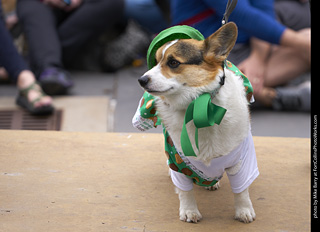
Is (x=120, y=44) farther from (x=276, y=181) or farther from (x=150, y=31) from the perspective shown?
(x=276, y=181)

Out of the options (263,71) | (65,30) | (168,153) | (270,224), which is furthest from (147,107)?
(65,30)

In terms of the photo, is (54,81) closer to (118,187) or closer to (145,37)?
(145,37)

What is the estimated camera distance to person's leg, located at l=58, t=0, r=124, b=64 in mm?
3775

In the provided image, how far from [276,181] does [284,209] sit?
221mm

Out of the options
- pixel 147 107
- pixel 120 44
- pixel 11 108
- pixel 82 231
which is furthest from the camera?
pixel 120 44

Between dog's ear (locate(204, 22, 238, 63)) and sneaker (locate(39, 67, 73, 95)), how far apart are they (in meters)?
2.09

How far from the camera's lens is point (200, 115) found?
1398 millimetres

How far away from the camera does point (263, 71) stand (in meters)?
3.26

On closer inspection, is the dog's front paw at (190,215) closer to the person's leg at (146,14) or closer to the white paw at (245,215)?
the white paw at (245,215)

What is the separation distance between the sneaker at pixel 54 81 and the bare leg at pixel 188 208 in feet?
6.38

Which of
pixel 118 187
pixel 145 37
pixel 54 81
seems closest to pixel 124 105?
pixel 54 81

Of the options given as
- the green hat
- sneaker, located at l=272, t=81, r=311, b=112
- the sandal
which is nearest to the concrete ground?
sneaker, located at l=272, t=81, r=311, b=112

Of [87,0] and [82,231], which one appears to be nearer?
[82,231]

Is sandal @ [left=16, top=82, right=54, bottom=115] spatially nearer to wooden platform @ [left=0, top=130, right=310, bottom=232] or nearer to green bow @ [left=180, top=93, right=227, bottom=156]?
wooden platform @ [left=0, top=130, right=310, bottom=232]
